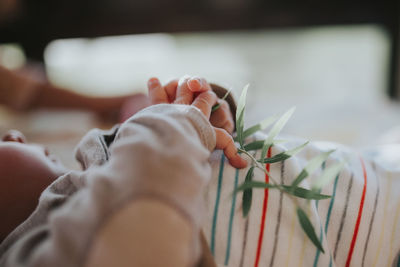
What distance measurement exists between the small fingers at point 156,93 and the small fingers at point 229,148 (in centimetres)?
12

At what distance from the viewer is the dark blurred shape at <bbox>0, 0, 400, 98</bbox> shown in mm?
1528

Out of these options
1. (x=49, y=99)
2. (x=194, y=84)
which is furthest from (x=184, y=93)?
(x=49, y=99)

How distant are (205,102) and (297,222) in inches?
7.4

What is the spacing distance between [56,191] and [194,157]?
0.67ft

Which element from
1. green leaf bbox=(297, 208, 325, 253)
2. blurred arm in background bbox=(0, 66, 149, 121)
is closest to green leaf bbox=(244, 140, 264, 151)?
green leaf bbox=(297, 208, 325, 253)

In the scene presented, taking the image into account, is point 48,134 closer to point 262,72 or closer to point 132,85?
point 132,85

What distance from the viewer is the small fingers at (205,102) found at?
418 millimetres

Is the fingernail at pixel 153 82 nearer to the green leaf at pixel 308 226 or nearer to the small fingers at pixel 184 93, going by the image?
the small fingers at pixel 184 93

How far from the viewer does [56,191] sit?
15.9 inches

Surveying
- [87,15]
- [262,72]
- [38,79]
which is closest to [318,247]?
[38,79]

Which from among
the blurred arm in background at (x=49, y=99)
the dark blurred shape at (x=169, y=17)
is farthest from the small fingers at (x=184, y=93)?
the dark blurred shape at (x=169, y=17)

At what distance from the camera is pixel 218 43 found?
1.66 m

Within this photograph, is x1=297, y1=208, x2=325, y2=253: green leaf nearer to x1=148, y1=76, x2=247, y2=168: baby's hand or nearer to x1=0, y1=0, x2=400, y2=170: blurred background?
x1=148, y1=76, x2=247, y2=168: baby's hand

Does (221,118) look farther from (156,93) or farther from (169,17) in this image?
(169,17)
